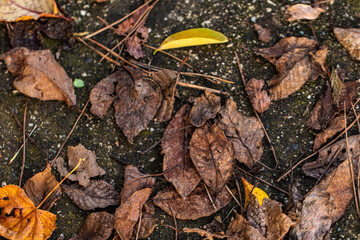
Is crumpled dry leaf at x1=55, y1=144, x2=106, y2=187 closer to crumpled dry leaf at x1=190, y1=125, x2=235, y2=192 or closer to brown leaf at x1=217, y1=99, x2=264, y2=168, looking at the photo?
crumpled dry leaf at x1=190, y1=125, x2=235, y2=192

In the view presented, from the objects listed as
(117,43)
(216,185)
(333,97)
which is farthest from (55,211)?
(333,97)

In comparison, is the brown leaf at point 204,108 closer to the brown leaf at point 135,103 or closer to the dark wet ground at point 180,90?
the dark wet ground at point 180,90

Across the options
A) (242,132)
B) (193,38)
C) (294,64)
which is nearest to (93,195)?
(242,132)

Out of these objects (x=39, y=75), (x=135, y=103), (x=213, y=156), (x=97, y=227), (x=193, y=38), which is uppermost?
(x=193, y=38)

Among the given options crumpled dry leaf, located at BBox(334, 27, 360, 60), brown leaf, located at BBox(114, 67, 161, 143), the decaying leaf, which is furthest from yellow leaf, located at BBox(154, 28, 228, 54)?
the decaying leaf

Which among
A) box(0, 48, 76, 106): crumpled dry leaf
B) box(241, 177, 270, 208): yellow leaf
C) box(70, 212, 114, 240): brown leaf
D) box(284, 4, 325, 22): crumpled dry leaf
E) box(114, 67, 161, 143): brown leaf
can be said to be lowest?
box(70, 212, 114, 240): brown leaf

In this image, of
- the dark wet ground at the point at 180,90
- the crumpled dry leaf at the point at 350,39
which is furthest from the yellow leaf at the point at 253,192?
the crumpled dry leaf at the point at 350,39

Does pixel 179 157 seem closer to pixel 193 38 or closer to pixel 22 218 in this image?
pixel 193 38
